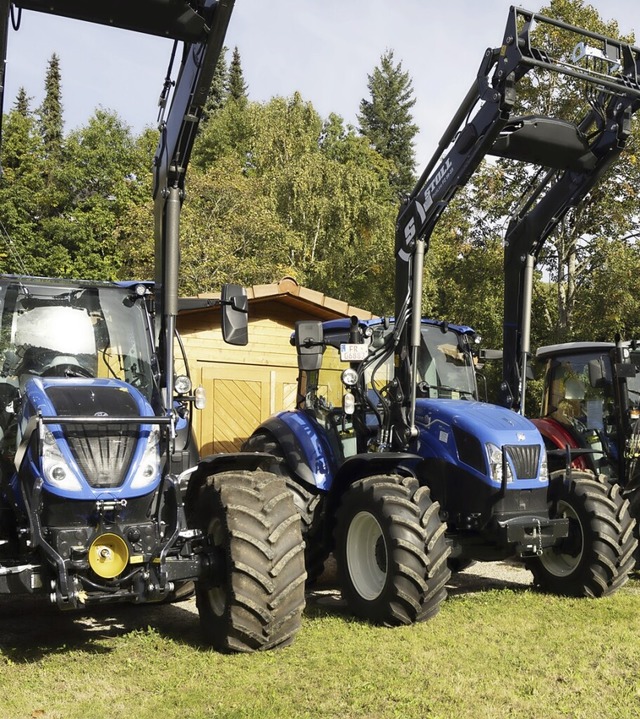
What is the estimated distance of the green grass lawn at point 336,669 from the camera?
4574 millimetres

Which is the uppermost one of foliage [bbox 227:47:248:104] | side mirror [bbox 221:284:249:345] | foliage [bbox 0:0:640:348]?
foliage [bbox 227:47:248:104]

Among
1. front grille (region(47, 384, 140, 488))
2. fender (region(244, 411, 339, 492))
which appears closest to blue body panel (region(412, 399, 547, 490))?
fender (region(244, 411, 339, 492))

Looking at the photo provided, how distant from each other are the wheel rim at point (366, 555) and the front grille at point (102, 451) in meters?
2.17

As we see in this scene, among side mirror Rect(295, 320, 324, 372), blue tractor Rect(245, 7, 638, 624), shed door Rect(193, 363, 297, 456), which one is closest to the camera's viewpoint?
blue tractor Rect(245, 7, 638, 624)

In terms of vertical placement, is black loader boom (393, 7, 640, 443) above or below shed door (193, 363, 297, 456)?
above

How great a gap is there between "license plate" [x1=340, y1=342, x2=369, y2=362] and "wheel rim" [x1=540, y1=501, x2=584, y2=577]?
221 cm

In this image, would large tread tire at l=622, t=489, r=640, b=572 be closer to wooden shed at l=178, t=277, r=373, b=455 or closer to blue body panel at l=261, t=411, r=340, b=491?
blue body panel at l=261, t=411, r=340, b=491

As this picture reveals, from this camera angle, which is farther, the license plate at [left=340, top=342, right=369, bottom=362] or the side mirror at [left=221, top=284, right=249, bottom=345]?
the license plate at [left=340, top=342, right=369, bottom=362]

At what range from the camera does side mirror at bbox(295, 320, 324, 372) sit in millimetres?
7375

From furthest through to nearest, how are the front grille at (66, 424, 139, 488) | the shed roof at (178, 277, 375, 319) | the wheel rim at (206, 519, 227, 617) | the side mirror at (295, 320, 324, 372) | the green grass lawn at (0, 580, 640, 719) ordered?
1. the shed roof at (178, 277, 375, 319)
2. the side mirror at (295, 320, 324, 372)
3. the wheel rim at (206, 519, 227, 617)
4. the front grille at (66, 424, 139, 488)
5. the green grass lawn at (0, 580, 640, 719)

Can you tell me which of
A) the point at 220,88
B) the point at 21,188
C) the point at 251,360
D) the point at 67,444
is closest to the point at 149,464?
the point at 67,444

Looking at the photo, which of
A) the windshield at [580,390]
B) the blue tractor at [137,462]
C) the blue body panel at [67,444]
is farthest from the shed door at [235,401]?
the blue body panel at [67,444]

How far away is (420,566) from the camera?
6.21 m

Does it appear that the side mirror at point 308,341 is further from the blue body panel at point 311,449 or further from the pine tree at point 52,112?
the pine tree at point 52,112
